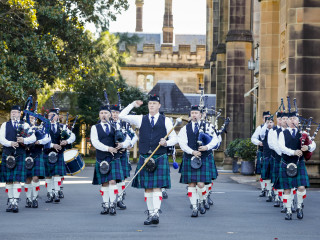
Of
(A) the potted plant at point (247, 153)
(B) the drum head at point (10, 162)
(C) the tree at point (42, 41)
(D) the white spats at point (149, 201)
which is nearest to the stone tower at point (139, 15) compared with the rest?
(C) the tree at point (42, 41)

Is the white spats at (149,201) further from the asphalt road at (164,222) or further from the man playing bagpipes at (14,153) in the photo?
the man playing bagpipes at (14,153)

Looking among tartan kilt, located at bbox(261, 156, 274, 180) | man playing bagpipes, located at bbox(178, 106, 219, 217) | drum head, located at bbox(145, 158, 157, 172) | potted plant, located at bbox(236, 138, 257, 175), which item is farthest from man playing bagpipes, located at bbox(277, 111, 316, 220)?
potted plant, located at bbox(236, 138, 257, 175)

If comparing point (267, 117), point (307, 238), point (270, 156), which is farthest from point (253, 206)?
point (307, 238)

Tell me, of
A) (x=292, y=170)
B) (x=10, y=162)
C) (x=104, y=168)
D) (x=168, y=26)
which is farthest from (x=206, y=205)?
(x=168, y=26)

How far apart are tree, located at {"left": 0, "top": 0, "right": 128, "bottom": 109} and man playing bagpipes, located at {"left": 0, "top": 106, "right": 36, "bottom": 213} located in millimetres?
8905

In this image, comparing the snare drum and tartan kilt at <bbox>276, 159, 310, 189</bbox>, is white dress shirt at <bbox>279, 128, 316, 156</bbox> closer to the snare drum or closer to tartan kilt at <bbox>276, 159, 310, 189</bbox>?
tartan kilt at <bbox>276, 159, 310, 189</bbox>

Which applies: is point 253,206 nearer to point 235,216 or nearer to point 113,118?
point 235,216

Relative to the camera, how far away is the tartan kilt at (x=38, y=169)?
42.4 ft

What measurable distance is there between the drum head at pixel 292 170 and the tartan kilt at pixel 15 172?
423cm

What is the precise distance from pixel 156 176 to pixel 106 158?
1490mm

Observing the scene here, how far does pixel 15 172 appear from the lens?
40.3 feet

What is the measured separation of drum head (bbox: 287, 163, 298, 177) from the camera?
447 inches

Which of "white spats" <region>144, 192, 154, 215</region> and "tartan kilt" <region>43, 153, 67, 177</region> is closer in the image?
"white spats" <region>144, 192, 154, 215</region>

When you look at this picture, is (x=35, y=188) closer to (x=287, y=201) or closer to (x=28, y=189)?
(x=28, y=189)
